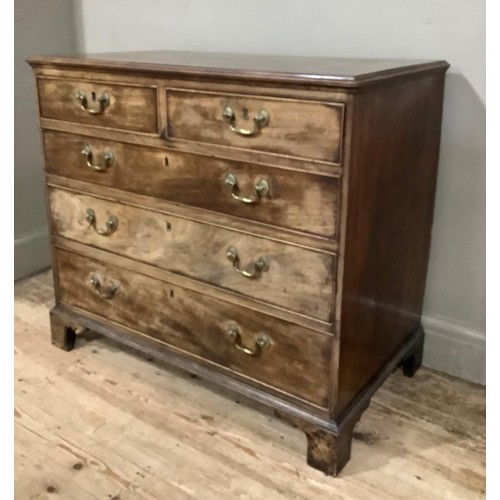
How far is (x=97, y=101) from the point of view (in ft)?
5.55

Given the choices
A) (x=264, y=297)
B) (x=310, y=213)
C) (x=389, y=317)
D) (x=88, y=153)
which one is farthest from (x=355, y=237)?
(x=88, y=153)

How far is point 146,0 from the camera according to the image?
2266 mm

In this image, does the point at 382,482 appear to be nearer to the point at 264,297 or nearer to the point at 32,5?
the point at 264,297

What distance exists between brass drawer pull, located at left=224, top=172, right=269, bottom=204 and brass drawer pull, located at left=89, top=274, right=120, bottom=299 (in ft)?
1.85

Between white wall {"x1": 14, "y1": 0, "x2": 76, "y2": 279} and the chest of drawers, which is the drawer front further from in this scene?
white wall {"x1": 14, "y1": 0, "x2": 76, "y2": 279}

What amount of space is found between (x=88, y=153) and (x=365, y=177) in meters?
0.81

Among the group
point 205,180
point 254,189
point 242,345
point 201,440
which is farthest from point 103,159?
point 201,440

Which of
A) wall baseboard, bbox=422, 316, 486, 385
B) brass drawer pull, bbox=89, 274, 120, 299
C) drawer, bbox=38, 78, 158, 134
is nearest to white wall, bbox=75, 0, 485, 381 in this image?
wall baseboard, bbox=422, 316, 486, 385

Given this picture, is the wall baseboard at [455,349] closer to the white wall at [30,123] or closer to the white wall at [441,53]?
the white wall at [441,53]

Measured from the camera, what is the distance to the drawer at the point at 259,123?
4.28ft

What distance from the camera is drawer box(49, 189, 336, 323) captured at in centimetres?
144

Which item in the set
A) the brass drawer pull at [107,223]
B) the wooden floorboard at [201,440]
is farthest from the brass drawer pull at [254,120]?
the wooden floorboard at [201,440]

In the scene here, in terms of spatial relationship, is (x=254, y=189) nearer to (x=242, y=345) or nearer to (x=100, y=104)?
(x=242, y=345)

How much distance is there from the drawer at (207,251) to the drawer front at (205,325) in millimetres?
63
